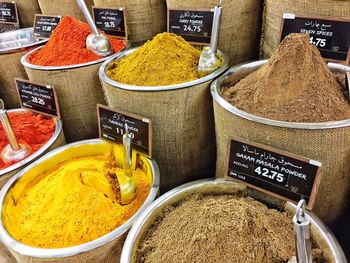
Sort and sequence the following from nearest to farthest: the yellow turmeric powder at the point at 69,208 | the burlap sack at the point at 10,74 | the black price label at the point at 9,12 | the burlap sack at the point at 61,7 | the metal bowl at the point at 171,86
Result: the yellow turmeric powder at the point at 69,208
the metal bowl at the point at 171,86
the burlap sack at the point at 10,74
the burlap sack at the point at 61,7
the black price label at the point at 9,12

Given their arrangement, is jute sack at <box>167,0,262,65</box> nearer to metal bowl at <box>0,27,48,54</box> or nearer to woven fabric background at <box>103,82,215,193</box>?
woven fabric background at <box>103,82,215,193</box>

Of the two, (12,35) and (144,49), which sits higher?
(144,49)

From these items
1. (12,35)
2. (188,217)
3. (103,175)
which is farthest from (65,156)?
(12,35)

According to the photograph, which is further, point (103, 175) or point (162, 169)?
point (162, 169)

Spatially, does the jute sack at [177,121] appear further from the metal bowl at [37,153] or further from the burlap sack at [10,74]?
the burlap sack at [10,74]

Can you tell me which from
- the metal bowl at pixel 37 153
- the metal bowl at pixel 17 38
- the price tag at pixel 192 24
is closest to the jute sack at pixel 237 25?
the price tag at pixel 192 24

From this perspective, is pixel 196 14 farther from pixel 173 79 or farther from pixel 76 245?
pixel 76 245

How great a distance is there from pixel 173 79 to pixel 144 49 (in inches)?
5.6

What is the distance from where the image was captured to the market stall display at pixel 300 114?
2.19 feet

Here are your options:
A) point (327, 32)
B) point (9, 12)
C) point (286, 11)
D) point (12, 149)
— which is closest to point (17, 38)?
point (9, 12)

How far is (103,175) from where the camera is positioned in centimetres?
86

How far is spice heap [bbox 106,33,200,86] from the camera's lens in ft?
2.98

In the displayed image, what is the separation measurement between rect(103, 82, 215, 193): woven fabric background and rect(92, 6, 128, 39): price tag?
37 centimetres

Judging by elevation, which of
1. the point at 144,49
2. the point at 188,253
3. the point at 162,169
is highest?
the point at 144,49
